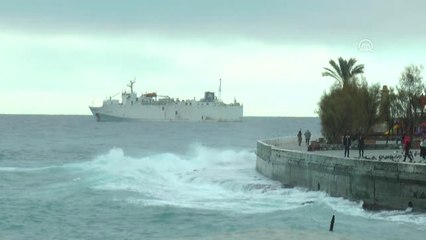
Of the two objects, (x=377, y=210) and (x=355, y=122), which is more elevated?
(x=355, y=122)

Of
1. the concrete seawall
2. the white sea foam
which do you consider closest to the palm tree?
the white sea foam

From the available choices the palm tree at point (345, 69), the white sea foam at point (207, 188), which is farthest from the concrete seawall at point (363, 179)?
the palm tree at point (345, 69)

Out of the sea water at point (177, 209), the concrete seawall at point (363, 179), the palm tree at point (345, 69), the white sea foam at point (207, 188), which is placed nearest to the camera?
the sea water at point (177, 209)

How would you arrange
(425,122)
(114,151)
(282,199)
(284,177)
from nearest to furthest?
(282,199) < (284,177) < (425,122) < (114,151)

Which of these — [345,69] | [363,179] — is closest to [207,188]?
[363,179]

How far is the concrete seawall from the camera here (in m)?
27.3

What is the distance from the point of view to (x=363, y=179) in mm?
30234

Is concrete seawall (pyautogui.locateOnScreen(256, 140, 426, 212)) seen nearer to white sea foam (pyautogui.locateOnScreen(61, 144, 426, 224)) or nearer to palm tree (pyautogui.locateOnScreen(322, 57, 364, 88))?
white sea foam (pyautogui.locateOnScreen(61, 144, 426, 224))

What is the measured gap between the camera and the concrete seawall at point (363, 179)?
89.6ft

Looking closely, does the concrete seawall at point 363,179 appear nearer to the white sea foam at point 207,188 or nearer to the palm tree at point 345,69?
the white sea foam at point 207,188

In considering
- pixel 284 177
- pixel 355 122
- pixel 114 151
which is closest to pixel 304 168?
pixel 284 177

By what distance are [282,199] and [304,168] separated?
12.2 ft

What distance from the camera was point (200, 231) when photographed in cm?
2530

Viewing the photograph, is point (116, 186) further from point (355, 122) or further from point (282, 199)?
point (355, 122)
